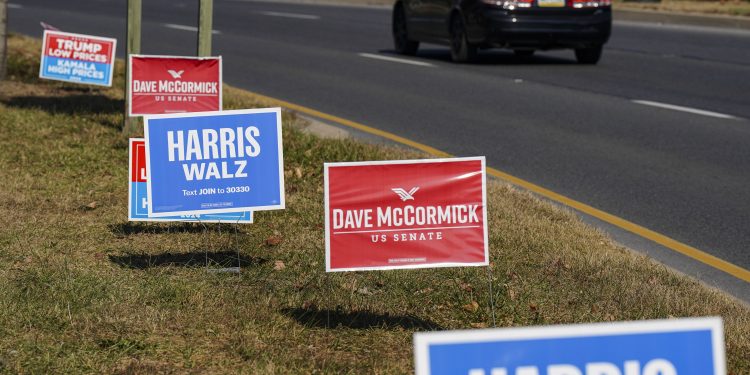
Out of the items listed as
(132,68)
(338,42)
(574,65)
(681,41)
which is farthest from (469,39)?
(132,68)

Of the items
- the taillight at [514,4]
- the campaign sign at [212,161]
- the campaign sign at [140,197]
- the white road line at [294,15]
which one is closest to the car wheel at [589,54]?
the taillight at [514,4]

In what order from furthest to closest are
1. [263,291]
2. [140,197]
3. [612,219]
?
[612,219], [140,197], [263,291]

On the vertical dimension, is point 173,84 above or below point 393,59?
above

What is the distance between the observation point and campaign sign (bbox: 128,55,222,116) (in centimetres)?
816

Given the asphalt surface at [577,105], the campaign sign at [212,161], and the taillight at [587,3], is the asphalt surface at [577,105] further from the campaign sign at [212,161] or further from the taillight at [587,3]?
the campaign sign at [212,161]

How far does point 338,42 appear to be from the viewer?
22.0m

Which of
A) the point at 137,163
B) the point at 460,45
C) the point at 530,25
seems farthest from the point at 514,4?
the point at 137,163

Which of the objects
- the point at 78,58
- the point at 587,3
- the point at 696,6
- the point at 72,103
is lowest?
the point at 72,103

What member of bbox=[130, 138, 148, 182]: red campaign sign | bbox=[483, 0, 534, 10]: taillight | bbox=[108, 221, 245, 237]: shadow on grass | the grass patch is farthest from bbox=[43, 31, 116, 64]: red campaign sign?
the grass patch

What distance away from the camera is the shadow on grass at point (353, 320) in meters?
→ 5.18

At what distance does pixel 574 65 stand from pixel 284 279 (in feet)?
42.1

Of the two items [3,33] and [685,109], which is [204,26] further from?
[685,109]

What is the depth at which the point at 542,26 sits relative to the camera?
1734 centimetres

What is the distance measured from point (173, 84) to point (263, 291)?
2.97 metres
